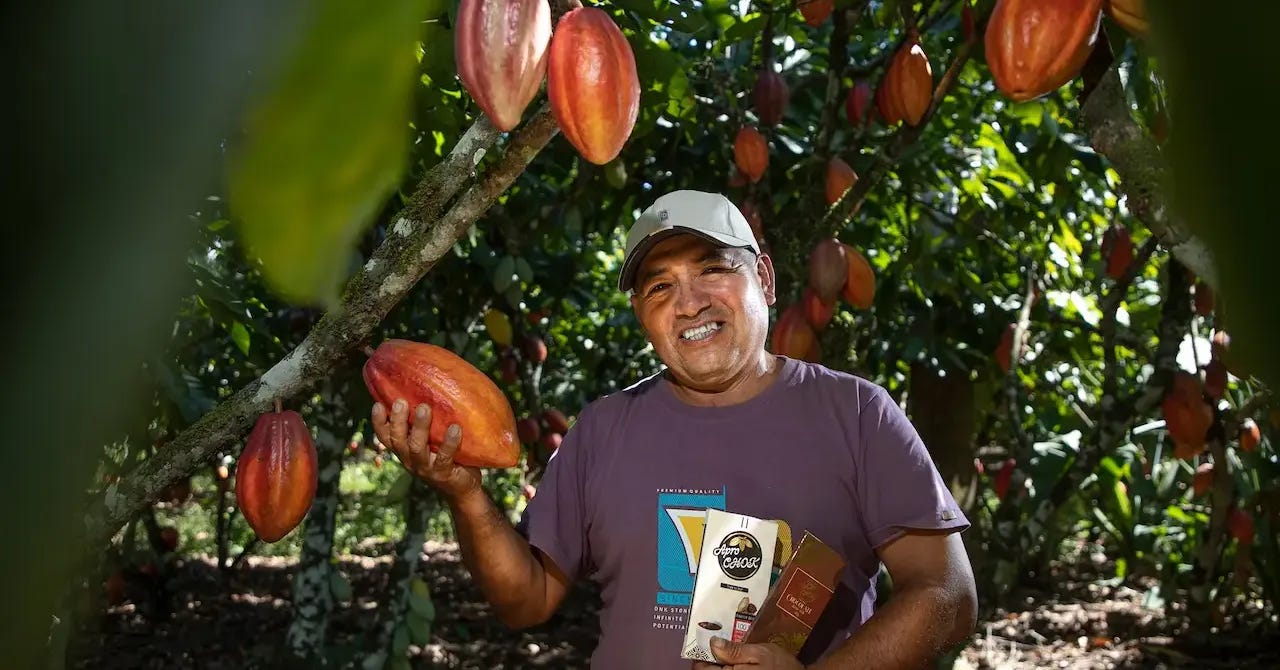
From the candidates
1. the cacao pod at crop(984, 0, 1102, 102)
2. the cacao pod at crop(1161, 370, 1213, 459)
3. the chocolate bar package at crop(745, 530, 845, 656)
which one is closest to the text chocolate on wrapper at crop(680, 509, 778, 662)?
the chocolate bar package at crop(745, 530, 845, 656)

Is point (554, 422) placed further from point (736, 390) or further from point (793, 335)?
point (736, 390)

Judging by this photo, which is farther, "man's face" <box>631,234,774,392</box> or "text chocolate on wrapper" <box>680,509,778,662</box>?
"man's face" <box>631,234,774,392</box>

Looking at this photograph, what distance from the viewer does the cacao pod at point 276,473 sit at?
1.49 m

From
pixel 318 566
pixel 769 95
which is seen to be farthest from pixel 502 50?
pixel 318 566

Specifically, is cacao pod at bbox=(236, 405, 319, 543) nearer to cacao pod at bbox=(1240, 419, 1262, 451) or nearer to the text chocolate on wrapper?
the text chocolate on wrapper

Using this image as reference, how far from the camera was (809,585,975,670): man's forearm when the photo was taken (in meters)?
1.69

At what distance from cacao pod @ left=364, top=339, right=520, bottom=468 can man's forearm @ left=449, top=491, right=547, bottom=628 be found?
0.90ft

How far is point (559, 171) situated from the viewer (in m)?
4.06

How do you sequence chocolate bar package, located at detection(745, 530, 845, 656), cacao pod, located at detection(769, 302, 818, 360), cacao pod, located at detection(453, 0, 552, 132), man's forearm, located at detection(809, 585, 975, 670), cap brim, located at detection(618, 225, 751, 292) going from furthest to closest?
cacao pod, located at detection(769, 302, 818, 360) → cap brim, located at detection(618, 225, 751, 292) → man's forearm, located at detection(809, 585, 975, 670) → chocolate bar package, located at detection(745, 530, 845, 656) → cacao pod, located at detection(453, 0, 552, 132)

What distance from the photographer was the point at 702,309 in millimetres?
2025

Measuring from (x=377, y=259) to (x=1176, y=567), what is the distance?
5742mm

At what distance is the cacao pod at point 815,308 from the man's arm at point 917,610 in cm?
120

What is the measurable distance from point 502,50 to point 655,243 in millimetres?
1337

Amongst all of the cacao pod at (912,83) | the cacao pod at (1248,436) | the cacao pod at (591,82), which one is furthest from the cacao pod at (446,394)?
the cacao pod at (1248,436)
